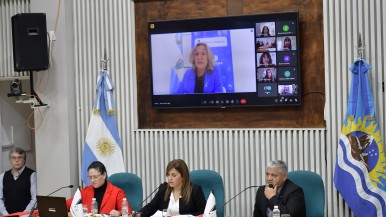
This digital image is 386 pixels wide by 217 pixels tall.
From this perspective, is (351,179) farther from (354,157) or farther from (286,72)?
(286,72)

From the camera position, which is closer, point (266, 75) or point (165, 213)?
point (165, 213)

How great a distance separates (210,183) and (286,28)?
74.9 inches

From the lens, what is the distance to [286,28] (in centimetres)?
697

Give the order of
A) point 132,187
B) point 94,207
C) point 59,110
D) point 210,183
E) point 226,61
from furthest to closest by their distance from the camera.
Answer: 1. point 59,110
2. point 226,61
3. point 132,187
4. point 210,183
5. point 94,207

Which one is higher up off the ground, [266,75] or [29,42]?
[29,42]

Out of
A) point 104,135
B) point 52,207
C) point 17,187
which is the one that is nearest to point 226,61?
point 104,135

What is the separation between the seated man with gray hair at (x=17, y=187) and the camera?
25.0 feet

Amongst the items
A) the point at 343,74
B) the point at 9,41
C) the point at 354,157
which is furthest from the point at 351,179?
the point at 9,41

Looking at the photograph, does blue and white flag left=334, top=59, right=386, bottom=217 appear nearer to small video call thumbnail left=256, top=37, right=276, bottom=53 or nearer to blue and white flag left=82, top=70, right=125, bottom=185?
small video call thumbnail left=256, top=37, right=276, bottom=53

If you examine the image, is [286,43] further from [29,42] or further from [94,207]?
[29,42]

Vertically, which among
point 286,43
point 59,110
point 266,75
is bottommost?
point 59,110

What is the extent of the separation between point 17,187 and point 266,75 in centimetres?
320

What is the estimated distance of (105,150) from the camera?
7.79m

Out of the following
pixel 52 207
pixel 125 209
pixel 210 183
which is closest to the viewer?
pixel 52 207
